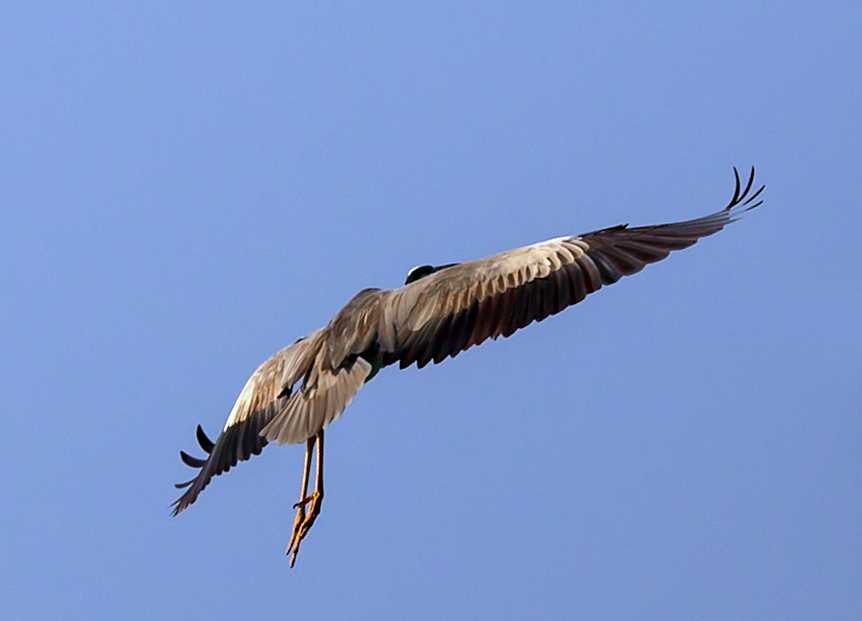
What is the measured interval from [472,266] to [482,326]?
0.41 meters

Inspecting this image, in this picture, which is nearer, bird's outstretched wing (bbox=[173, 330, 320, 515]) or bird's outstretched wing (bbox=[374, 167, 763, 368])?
bird's outstretched wing (bbox=[374, 167, 763, 368])

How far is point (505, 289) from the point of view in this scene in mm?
9508

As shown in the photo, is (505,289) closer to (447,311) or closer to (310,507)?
(447,311)

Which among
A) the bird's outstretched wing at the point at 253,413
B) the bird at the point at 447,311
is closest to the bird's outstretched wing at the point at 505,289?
the bird at the point at 447,311

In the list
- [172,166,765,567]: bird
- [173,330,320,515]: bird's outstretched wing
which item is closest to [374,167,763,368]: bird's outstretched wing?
[172,166,765,567]: bird

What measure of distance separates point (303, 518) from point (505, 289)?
1.75 m

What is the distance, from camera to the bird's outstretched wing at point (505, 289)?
9383mm

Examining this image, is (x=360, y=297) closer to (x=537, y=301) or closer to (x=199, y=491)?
(x=537, y=301)

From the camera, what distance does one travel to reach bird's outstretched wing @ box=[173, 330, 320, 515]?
1005 centimetres

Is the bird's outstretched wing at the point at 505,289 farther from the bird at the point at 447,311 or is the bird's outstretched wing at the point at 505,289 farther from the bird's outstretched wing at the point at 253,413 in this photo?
the bird's outstretched wing at the point at 253,413

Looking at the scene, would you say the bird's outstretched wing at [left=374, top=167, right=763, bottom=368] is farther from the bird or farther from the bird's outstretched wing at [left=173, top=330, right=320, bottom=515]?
the bird's outstretched wing at [left=173, top=330, right=320, bottom=515]

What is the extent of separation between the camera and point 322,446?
9.77 m

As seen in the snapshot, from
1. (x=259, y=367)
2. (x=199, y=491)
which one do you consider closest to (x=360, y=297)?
(x=259, y=367)

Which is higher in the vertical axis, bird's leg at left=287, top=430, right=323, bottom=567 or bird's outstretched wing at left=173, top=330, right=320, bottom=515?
bird's outstretched wing at left=173, top=330, right=320, bottom=515
